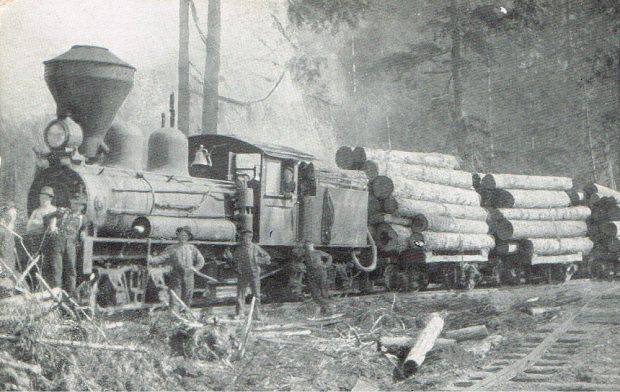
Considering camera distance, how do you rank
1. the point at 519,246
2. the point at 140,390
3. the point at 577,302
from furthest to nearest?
1. the point at 519,246
2. the point at 577,302
3. the point at 140,390

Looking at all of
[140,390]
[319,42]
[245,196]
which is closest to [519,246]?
[245,196]

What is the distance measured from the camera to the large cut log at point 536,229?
57.6 feet

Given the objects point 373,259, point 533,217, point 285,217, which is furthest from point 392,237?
point 533,217

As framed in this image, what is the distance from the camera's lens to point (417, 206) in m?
15.1

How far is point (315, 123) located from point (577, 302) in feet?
65.0

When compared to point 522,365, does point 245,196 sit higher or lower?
higher

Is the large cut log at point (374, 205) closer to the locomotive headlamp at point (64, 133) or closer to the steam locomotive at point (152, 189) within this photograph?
the steam locomotive at point (152, 189)

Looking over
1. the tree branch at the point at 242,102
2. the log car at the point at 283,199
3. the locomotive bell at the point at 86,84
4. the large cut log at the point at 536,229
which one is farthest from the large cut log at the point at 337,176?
the tree branch at the point at 242,102

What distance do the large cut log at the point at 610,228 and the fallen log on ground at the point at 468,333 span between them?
→ 13448 mm

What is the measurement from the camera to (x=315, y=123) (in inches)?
1213

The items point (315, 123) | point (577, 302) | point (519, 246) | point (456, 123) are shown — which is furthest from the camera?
point (315, 123)

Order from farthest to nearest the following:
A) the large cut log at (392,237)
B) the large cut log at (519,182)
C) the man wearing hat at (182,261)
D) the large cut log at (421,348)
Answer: the large cut log at (519,182) < the large cut log at (392,237) < the man wearing hat at (182,261) < the large cut log at (421,348)

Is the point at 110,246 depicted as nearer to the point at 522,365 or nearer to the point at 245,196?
the point at 245,196

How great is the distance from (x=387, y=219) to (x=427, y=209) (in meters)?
1.04
